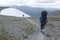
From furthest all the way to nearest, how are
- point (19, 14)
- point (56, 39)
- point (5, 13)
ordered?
point (5, 13) → point (19, 14) → point (56, 39)

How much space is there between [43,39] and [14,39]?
2534 mm

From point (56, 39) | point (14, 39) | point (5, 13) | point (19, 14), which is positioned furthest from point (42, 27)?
point (5, 13)

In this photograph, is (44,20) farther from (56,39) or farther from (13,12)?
(13,12)

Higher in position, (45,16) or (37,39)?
(45,16)

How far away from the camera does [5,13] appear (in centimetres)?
8706

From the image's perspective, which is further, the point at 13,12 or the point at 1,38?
the point at 13,12

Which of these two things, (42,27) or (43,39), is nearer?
(43,39)

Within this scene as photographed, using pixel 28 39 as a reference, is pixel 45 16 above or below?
above

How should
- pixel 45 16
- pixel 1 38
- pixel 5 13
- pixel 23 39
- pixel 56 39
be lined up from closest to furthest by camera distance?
pixel 1 38 → pixel 23 39 → pixel 56 39 → pixel 45 16 → pixel 5 13

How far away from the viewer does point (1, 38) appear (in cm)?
1634

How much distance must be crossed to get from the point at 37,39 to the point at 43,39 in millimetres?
611

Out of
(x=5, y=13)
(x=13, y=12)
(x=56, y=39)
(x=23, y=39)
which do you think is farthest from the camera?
(x=5, y=13)

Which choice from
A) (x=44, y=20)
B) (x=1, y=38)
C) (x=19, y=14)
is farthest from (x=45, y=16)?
(x=19, y=14)

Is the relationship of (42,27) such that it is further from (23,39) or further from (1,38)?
(1,38)
